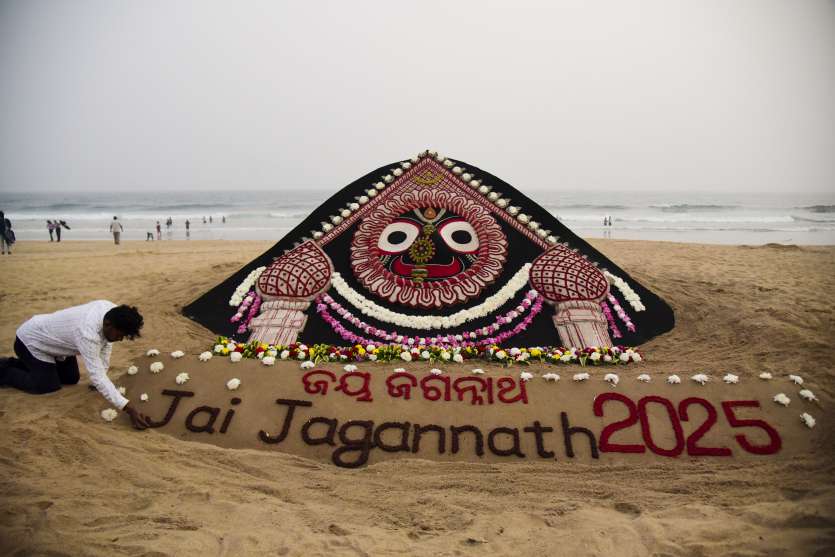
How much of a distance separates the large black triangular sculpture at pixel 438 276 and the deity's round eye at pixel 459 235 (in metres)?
0.01

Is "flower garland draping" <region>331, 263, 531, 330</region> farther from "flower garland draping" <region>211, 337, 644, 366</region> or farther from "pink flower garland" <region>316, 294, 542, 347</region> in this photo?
"flower garland draping" <region>211, 337, 644, 366</region>

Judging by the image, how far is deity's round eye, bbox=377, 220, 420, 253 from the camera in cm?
652

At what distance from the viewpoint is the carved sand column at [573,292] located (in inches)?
223

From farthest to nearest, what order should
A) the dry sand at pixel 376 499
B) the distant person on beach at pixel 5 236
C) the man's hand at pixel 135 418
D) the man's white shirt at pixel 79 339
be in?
the distant person on beach at pixel 5 236, the man's hand at pixel 135 418, the man's white shirt at pixel 79 339, the dry sand at pixel 376 499

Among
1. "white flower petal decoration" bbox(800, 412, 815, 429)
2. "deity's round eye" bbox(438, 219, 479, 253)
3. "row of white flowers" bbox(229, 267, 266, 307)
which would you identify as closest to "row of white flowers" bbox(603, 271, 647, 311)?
"deity's round eye" bbox(438, 219, 479, 253)

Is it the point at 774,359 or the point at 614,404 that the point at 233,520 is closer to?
the point at 614,404

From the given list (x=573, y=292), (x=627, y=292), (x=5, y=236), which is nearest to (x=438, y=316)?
(x=573, y=292)

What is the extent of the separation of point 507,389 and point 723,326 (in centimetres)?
377

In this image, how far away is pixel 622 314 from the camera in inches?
237

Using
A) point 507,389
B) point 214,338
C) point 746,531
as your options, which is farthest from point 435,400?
point 214,338

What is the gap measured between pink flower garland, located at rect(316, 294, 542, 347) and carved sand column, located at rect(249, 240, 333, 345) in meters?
0.34

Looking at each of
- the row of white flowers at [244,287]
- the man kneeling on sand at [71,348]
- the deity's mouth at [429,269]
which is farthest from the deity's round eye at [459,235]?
the man kneeling on sand at [71,348]

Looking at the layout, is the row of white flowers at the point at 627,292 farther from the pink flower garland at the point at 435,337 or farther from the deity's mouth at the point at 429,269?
the deity's mouth at the point at 429,269

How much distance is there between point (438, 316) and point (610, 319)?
6.45ft
